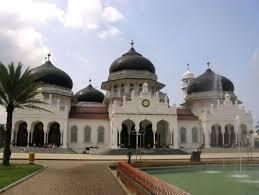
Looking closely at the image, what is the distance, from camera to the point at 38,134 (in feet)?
199

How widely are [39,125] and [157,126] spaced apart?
19.2m

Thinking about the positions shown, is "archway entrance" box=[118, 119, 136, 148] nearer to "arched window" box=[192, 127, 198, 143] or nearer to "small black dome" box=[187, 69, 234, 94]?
"arched window" box=[192, 127, 198, 143]

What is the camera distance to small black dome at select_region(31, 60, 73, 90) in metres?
64.2

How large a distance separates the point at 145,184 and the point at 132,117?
45.4 metres

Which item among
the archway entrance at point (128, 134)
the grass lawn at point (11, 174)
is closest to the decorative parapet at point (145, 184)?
the grass lawn at point (11, 174)

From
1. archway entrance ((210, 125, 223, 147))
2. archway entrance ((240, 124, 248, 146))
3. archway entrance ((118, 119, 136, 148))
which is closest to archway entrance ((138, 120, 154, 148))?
archway entrance ((118, 119, 136, 148))

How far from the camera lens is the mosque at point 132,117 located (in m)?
57.9

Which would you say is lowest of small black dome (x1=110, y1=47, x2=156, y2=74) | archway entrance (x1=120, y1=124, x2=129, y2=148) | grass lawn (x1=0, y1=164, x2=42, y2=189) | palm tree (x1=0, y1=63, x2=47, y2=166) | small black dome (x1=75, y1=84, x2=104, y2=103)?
grass lawn (x1=0, y1=164, x2=42, y2=189)

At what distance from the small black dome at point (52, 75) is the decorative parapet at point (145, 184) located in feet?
162

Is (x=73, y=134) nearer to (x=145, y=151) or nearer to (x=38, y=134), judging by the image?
(x=38, y=134)

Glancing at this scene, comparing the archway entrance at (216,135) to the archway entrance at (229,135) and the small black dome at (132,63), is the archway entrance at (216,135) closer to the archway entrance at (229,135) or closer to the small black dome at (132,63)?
the archway entrance at (229,135)

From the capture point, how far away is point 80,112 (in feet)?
204

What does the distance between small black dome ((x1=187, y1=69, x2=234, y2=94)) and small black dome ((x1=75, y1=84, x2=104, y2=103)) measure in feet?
61.0

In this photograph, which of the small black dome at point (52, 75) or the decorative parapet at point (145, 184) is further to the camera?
the small black dome at point (52, 75)
